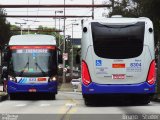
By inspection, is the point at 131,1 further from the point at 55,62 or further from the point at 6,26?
the point at 6,26

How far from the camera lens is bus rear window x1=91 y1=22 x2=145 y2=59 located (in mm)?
24375

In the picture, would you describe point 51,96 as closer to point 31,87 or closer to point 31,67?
point 31,87

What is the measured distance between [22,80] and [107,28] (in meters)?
9.03

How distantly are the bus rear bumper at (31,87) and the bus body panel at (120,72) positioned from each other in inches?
331

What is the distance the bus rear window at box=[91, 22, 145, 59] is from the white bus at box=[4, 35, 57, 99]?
8543 mm

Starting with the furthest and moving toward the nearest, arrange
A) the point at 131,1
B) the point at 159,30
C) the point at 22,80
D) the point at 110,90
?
1. the point at 131,1
2. the point at 159,30
3. the point at 22,80
4. the point at 110,90

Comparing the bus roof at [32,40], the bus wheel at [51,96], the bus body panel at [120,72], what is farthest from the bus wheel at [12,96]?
the bus body panel at [120,72]

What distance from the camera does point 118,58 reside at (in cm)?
2431

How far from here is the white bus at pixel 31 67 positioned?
106ft

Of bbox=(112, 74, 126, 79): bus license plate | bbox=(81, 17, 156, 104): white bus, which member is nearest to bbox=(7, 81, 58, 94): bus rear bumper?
bbox=(81, 17, 156, 104): white bus

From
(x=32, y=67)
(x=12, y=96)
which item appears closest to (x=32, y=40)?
(x=32, y=67)

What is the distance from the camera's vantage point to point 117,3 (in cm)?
4497

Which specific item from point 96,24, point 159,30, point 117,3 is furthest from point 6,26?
point 96,24

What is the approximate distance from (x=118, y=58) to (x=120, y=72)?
22.2 inches
